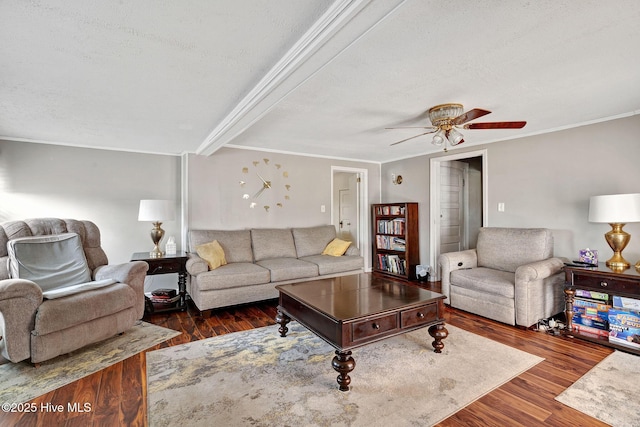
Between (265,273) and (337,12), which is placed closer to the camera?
(337,12)

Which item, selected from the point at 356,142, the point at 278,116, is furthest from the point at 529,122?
the point at 278,116

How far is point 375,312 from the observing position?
6.66ft

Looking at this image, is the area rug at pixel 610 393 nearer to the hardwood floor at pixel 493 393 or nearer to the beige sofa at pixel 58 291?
the hardwood floor at pixel 493 393

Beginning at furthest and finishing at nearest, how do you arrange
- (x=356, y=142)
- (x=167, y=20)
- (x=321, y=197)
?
1. (x=321, y=197)
2. (x=356, y=142)
3. (x=167, y=20)

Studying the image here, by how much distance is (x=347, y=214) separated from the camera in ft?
20.1

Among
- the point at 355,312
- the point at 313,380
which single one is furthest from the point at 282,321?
the point at 355,312

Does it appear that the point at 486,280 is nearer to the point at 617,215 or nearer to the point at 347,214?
the point at 617,215

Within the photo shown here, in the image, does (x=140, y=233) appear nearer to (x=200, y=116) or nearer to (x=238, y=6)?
(x=200, y=116)

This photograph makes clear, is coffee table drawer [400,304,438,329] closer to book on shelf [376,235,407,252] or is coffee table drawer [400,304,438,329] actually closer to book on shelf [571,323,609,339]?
book on shelf [571,323,609,339]

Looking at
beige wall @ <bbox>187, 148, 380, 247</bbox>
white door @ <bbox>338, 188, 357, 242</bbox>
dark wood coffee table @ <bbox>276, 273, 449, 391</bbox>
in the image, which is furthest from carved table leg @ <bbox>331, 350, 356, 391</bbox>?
white door @ <bbox>338, 188, 357, 242</bbox>

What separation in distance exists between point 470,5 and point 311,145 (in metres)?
3.10

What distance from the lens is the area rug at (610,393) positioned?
5.50ft

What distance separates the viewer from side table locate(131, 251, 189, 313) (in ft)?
11.4

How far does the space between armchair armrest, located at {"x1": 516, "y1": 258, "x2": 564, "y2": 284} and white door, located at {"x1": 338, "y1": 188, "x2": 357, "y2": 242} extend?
3.20 meters
